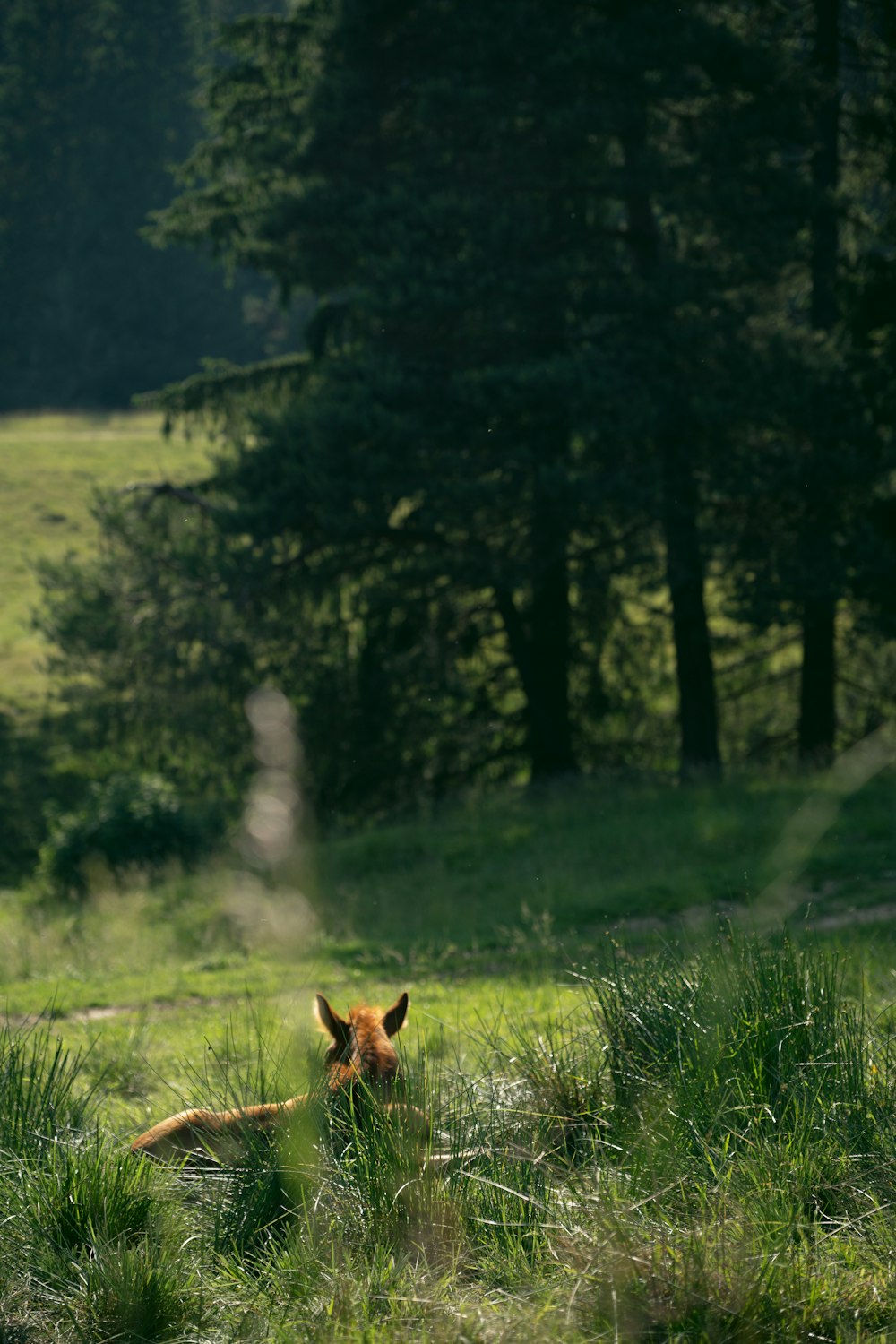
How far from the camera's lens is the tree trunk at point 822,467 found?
56.4 ft

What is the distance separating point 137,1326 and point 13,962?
9.00 meters

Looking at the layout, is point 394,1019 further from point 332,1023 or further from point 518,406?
point 518,406

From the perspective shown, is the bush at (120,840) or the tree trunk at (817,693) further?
the tree trunk at (817,693)

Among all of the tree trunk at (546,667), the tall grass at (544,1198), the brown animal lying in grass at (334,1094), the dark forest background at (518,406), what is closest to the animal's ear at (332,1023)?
the brown animal lying in grass at (334,1094)

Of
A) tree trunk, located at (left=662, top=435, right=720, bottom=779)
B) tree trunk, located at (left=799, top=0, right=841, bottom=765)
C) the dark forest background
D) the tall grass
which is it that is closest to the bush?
the dark forest background

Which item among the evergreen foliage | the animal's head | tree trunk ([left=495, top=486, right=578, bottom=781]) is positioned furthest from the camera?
tree trunk ([left=495, top=486, right=578, bottom=781])

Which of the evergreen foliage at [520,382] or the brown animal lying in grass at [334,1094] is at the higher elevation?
the evergreen foliage at [520,382]

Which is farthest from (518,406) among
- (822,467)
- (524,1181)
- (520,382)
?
(524,1181)

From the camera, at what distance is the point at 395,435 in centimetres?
1630

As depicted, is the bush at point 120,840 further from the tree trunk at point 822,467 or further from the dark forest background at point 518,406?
the tree trunk at point 822,467

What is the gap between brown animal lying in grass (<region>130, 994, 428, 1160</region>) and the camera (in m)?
4.79

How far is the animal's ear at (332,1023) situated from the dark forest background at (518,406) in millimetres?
11627

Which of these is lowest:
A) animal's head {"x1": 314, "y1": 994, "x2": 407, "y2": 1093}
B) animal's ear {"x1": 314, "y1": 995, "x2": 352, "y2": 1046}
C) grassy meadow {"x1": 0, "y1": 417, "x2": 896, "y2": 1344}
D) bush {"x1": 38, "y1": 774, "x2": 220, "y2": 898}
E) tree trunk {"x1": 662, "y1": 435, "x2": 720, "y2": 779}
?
bush {"x1": 38, "y1": 774, "x2": 220, "y2": 898}

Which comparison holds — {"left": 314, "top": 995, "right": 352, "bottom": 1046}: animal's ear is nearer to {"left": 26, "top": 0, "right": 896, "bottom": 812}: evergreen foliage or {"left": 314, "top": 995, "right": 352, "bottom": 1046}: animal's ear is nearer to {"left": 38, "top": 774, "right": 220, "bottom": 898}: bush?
{"left": 26, "top": 0, "right": 896, "bottom": 812}: evergreen foliage
